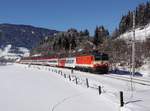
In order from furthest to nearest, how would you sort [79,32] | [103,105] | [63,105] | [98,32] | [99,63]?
1. [79,32]
2. [98,32]
3. [99,63]
4. [63,105]
5. [103,105]

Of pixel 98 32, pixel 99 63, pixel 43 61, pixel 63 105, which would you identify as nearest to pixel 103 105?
pixel 63 105

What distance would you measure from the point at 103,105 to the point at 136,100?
2.22 m

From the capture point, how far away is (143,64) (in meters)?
57.5

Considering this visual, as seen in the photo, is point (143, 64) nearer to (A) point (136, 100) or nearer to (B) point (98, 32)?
(A) point (136, 100)

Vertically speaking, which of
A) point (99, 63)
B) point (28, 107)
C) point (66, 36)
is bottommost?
point (28, 107)

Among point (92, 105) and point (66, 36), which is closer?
point (92, 105)

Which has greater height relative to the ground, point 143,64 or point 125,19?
point 125,19

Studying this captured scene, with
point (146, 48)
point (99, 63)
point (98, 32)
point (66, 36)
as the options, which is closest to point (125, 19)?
point (98, 32)

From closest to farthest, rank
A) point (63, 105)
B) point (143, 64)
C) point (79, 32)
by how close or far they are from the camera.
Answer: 1. point (63, 105)
2. point (143, 64)
3. point (79, 32)

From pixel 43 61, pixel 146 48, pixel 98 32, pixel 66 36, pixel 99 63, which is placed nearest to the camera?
pixel 99 63

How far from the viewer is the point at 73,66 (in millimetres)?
66188

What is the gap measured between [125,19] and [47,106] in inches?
5569

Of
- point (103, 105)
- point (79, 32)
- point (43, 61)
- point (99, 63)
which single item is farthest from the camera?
point (79, 32)

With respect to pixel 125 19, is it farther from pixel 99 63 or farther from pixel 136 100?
pixel 136 100
